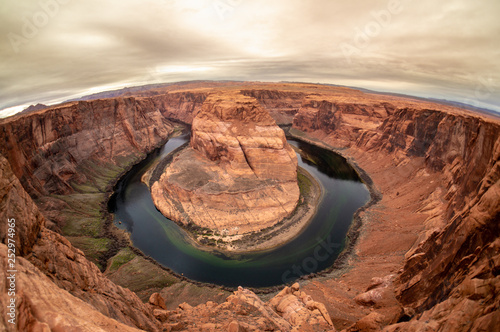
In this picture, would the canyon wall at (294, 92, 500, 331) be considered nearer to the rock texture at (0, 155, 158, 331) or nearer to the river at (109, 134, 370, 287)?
the river at (109, 134, 370, 287)

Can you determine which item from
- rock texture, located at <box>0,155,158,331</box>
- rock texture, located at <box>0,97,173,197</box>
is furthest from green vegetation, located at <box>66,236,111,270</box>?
rock texture, located at <box>0,155,158,331</box>

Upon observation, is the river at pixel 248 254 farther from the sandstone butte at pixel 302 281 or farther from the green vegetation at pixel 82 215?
the green vegetation at pixel 82 215

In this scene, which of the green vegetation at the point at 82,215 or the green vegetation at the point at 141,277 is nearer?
the green vegetation at the point at 141,277

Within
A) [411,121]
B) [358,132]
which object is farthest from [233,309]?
[358,132]

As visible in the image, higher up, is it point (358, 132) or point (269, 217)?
point (358, 132)

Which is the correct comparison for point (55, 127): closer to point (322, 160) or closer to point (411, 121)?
point (322, 160)

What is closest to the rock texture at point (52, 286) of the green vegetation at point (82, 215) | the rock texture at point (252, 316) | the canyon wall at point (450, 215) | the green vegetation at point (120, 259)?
the rock texture at point (252, 316)
